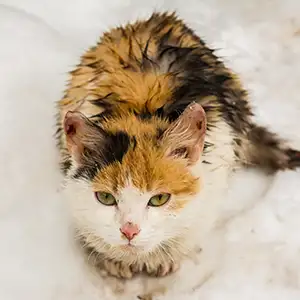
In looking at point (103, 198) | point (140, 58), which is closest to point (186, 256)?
Result: point (103, 198)

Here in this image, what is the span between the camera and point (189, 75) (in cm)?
152

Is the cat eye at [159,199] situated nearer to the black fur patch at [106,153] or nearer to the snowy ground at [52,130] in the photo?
the black fur patch at [106,153]

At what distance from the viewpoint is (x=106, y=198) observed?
1300mm

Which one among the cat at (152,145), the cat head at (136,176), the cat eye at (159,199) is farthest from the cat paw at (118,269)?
the cat eye at (159,199)

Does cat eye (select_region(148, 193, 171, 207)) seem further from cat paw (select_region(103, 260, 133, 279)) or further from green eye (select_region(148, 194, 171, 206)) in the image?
cat paw (select_region(103, 260, 133, 279))

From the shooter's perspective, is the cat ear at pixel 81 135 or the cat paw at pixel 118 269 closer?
the cat ear at pixel 81 135

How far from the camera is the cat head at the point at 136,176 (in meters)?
1.27

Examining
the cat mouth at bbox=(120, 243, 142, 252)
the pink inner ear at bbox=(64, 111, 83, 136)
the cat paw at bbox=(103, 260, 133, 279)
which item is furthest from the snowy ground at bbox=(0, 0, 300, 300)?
the pink inner ear at bbox=(64, 111, 83, 136)

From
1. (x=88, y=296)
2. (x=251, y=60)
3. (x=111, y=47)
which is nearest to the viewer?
(x=88, y=296)

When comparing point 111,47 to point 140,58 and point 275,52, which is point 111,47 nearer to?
point 140,58

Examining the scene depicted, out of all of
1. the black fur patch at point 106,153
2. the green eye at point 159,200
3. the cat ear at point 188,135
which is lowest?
the green eye at point 159,200

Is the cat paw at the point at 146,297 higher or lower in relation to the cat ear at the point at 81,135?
lower

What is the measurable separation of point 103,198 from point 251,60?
873 mm

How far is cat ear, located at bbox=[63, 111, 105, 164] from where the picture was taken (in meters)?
1.28
